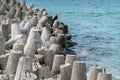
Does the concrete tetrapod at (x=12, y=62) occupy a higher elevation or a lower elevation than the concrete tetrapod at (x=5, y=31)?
lower

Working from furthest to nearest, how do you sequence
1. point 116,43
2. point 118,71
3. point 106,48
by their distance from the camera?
point 116,43, point 106,48, point 118,71

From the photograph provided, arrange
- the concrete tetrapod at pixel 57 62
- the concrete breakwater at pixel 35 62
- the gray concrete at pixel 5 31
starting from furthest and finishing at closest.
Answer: the gray concrete at pixel 5 31 → the concrete tetrapod at pixel 57 62 → the concrete breakwater at pixel 35 62

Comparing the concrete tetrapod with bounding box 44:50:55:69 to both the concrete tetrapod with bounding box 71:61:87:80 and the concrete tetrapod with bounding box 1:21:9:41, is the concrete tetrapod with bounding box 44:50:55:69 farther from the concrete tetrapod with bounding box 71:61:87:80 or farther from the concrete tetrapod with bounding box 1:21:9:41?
the concrete tetrapod with bounding box 1:21:9:41

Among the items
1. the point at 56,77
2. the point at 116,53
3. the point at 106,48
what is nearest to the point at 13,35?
the point at 56,77

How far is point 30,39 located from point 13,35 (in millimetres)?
1411

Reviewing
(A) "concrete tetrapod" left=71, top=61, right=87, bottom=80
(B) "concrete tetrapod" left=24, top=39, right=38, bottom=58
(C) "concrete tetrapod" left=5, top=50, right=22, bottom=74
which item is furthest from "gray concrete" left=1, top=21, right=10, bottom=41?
(A) "concrete tetrapod" left=71, top=61, right=87, bottom=80

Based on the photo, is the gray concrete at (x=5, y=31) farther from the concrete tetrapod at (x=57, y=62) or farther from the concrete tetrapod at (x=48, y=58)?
the concrete tetrapod at (x=57, y=62)

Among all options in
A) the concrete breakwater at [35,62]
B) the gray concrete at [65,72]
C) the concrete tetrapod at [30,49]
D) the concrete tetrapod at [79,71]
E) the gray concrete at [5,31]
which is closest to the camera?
the concrete breakwater at [35,62]

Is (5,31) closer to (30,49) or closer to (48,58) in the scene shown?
(30,49)

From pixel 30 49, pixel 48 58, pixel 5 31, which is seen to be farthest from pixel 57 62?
pixel 5 31

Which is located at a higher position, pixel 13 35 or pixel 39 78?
pixel 13 35

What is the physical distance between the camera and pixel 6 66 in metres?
8.77

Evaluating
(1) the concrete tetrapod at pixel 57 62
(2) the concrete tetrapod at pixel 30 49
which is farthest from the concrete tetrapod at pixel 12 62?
(2) the concrete tetrapod at pixel 30 49

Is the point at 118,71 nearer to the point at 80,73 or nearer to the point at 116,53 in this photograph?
the point at 116,53
